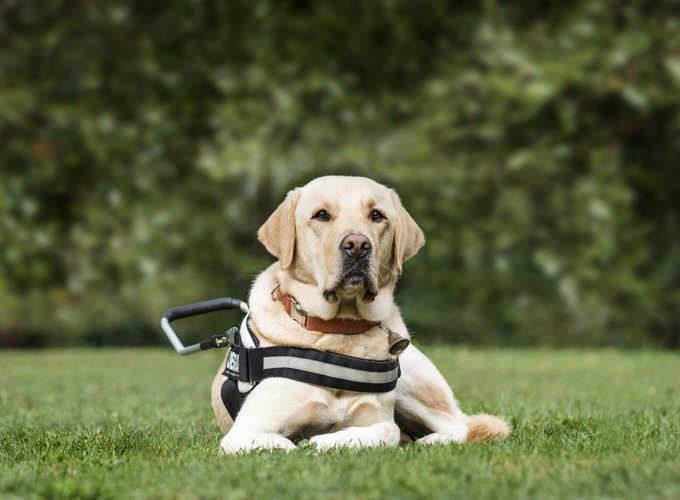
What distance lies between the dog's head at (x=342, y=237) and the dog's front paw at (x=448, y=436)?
825 mm

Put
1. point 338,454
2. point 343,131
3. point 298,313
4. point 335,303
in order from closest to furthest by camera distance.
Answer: point 338,454, point 335,303, point 298,313, point 343,131

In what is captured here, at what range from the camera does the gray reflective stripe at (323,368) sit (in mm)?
4383

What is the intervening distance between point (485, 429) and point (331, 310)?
1.08m

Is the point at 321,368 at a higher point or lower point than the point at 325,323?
lower

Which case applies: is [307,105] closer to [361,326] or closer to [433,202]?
[433,202]

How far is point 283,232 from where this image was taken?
15.1ft

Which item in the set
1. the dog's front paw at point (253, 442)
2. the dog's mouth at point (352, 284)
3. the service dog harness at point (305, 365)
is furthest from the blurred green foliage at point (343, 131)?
the dog's front paw at point (253, 442)

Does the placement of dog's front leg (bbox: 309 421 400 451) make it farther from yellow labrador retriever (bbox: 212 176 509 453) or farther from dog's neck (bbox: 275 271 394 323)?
dog's neck (bbox: 275 271 394 323)

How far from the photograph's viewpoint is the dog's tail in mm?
4805

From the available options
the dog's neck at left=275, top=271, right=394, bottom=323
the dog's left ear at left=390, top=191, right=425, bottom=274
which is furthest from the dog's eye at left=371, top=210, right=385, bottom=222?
the dog's neck at left=275, top=271, right=394, bottom=323

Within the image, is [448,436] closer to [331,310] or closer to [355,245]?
[331,310]

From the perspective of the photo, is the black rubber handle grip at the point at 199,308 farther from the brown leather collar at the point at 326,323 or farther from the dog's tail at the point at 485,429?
the dog's tail at the point at 485,429

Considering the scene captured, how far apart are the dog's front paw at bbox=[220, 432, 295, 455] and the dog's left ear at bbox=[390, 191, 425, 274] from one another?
1026 millimetres

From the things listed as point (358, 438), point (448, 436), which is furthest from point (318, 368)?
point (448, 436)
